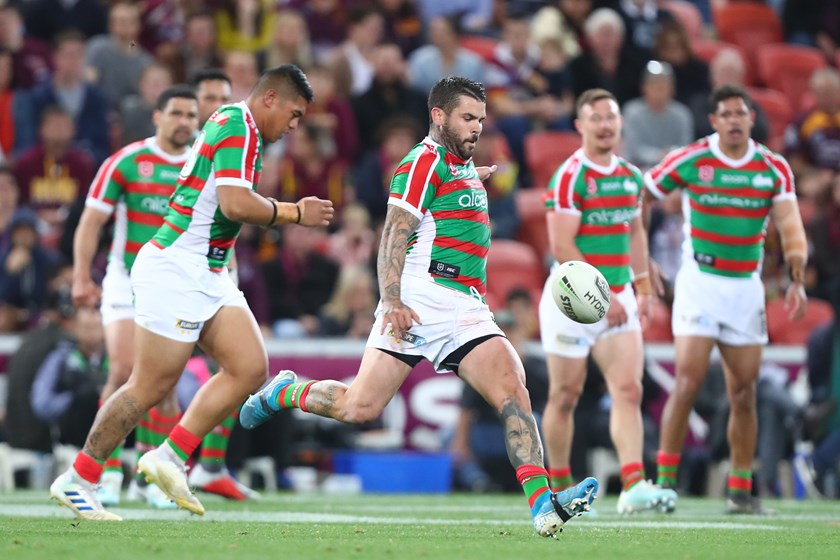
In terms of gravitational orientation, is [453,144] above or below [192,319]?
above

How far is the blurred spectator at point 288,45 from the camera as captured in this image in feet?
59.4

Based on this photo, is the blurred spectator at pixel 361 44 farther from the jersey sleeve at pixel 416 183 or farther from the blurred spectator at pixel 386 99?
the jersey sleeve at pixel 416 183

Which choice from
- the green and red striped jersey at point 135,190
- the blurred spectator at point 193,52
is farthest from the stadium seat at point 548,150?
the green and red striped jersey at point 135,190

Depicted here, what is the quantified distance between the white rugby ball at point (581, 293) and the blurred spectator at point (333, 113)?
30.2ft

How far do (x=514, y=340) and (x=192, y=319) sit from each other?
607 centimetres

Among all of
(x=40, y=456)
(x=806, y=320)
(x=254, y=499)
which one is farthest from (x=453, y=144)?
(x=806, y=320)

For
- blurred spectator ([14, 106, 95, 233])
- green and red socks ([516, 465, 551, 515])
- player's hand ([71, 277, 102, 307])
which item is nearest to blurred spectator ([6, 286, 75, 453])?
blurred spectator ([14, 106, 95, 233])

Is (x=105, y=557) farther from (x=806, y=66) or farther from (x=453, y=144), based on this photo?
(x=806, y=66)

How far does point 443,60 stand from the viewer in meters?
19.0

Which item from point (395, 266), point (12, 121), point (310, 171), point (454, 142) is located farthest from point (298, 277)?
point (395, 266)

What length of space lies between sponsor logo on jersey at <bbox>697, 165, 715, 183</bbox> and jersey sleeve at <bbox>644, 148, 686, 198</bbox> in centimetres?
16

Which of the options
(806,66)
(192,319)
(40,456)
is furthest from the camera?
(806,66)

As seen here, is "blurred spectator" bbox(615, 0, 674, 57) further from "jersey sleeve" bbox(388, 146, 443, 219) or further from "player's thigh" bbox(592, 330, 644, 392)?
"jersey sleeve" bbox(388, 146, 443, 219)

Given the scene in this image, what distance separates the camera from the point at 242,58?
56.2ft
